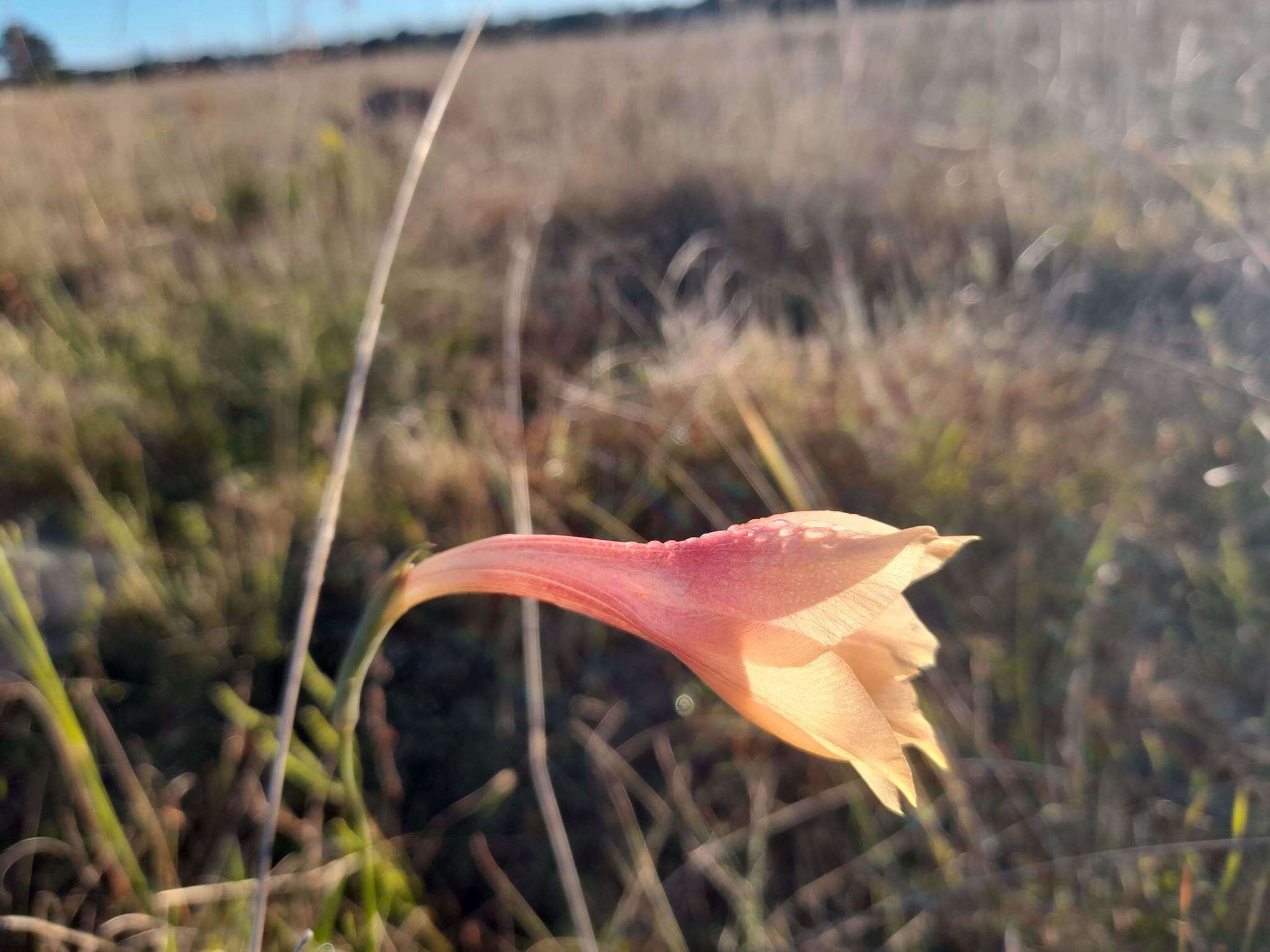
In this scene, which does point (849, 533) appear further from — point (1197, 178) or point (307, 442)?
point (1197, 178)

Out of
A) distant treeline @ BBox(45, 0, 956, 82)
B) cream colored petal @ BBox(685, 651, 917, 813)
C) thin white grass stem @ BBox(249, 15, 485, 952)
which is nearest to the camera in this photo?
cream colored petal @ BBox(685, 651, 917, 813)

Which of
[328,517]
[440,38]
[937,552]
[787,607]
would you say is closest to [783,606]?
[787,607]

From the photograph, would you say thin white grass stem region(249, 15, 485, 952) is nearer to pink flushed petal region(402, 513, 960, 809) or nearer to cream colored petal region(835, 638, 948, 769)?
pink flushed petal region(402, 513, 960, 809)

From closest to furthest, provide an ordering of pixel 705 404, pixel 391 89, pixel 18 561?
pixel 18 561, pixel 705 404, pixel 391 89

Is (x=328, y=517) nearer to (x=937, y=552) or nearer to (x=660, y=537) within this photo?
(x=937, y=552)

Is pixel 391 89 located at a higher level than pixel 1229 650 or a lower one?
higher

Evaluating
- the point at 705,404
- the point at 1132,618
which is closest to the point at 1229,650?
the point at 1132,618

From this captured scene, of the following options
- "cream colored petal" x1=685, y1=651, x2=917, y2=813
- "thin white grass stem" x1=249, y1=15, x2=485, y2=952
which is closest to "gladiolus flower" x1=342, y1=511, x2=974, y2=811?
"cream colored petal" x1=685, y1=651, x2=917, y2=813
